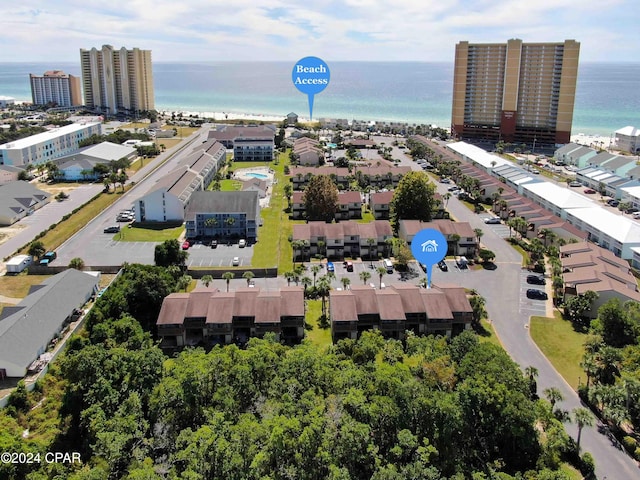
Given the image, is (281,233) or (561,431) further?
(281,233)

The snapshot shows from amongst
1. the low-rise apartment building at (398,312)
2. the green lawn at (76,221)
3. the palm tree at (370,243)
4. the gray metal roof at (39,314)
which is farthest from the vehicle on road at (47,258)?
the palm tree at (370,243)

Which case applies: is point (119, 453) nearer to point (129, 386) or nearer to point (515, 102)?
point (129, 386)

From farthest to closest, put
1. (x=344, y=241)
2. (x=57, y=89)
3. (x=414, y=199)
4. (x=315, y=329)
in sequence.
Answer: (x=57, y=89) → (x=414, y=199) → (x=344, y=241) → (x=315, y=329)

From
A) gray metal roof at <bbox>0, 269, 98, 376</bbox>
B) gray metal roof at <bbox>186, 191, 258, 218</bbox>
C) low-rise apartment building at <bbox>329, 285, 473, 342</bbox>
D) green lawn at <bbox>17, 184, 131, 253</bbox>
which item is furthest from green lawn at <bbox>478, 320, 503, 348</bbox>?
green lawn at <bbox>17, 184, 131, 253</bbox>

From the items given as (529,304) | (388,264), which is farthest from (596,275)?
(388,264)

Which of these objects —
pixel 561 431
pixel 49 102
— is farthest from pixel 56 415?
pixel 49 102

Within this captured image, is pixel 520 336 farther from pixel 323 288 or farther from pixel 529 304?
pixel 323 288

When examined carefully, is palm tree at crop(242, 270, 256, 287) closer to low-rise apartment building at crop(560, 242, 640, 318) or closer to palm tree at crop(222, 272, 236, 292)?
palm tree at crop(222, 272, 236, 292)
